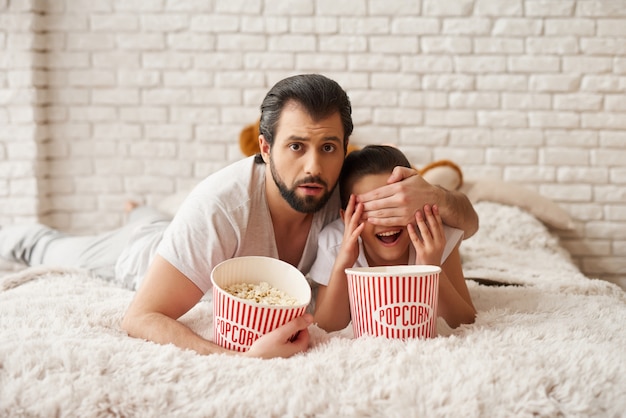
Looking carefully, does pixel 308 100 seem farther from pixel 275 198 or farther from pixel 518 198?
pixel 518 198

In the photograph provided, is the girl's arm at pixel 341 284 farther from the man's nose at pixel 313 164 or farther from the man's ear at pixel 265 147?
the man's ear at pixel 265 147

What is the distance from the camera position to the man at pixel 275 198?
1392mm

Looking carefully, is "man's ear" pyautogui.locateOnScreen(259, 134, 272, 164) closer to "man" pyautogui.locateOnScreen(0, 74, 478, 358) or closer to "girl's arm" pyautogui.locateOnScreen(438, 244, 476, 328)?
"man" pyautogui.locateOnScreen(0, 74, 478, 358)

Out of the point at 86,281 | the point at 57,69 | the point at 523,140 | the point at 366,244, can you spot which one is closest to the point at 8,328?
the point at 86,281

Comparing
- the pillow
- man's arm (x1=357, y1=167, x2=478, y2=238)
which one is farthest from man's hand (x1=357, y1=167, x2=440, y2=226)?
the pillow

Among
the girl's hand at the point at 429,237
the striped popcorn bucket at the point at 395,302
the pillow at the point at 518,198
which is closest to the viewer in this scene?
the striped popcorn bucket at the point at 395,302

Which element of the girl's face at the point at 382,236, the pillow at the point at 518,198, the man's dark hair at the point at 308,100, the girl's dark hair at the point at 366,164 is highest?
the man's dark hair at the point at 308,100

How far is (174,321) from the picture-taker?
1.35 metres

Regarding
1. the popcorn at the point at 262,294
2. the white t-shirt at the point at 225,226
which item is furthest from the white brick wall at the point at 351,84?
the popcorn at the point at 262,294

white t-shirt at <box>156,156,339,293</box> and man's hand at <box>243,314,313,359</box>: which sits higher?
white t-shirt at <box>156,156,339,293</box>

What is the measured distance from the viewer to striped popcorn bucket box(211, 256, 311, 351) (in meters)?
1.22

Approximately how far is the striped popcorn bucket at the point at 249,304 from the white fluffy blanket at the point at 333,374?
0.25 ft

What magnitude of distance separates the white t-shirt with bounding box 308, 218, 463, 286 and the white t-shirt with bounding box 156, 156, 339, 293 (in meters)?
0.06

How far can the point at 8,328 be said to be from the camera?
1.33 meters
